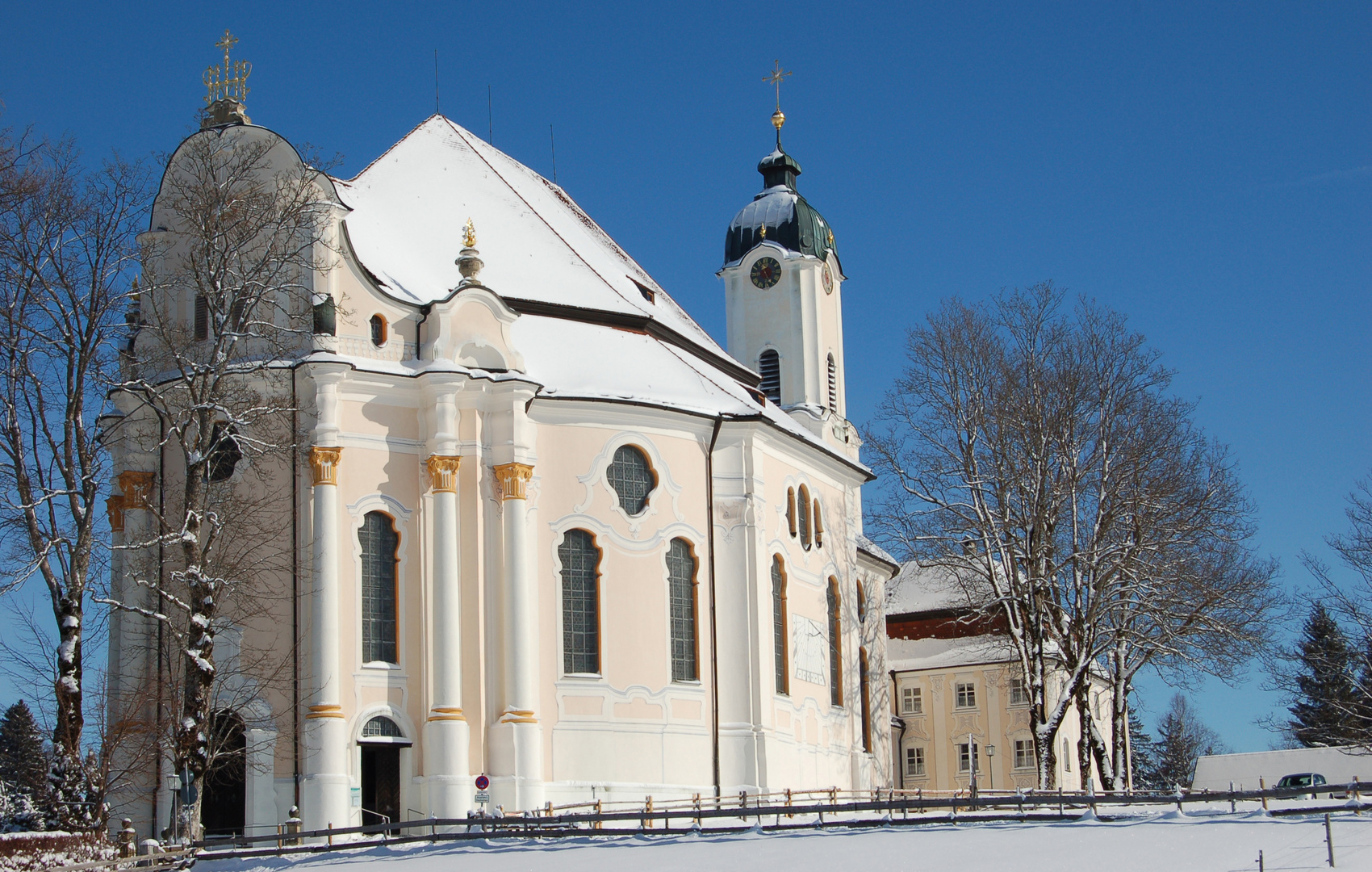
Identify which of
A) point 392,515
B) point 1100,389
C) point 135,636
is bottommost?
point 135,636


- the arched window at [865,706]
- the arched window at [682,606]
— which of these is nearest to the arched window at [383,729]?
the arched window at [682,606]

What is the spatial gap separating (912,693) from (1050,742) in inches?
885

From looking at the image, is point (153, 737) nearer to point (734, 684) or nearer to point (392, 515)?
point (392, 515)

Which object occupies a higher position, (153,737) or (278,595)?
(278,595)

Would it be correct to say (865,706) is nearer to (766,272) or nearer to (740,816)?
(766,272)

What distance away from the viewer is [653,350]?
3856 centimetres

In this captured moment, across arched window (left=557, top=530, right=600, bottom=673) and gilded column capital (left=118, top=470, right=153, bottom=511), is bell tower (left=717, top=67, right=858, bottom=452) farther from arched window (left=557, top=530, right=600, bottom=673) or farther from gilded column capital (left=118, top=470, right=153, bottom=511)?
gilded column capital (left=118, top=470, right=153, bottom=511)

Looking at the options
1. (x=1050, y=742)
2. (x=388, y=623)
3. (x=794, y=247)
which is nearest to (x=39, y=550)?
(x=388, y=623)

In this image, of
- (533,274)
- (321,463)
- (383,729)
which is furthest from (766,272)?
(383,729)

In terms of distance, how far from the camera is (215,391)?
96.9 feet

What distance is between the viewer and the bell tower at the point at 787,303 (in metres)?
50.3

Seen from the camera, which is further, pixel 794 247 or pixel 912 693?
pixel 912 693

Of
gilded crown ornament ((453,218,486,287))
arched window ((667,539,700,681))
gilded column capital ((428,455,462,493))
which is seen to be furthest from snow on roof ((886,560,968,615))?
gilded column capital ((428,455,462,493))

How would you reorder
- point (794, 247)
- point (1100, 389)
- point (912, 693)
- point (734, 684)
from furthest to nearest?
1. point (912, 693)
2. point (794, 247)
3. point (1100, 389)
4. point (734, 684)
